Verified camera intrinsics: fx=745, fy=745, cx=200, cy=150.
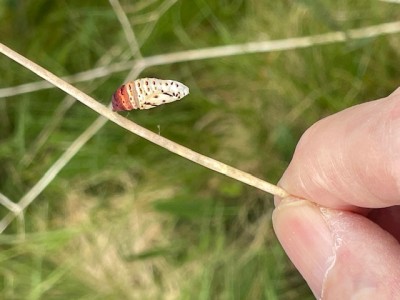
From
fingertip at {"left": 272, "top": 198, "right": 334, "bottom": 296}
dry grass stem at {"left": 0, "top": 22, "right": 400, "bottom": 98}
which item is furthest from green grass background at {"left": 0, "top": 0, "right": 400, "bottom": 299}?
fingertip at {"left": 272, "top": 198, "right": 334, "bottom": 296}

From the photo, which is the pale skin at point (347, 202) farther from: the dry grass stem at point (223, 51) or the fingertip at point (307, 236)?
the dry grass stem at point (223, 51)

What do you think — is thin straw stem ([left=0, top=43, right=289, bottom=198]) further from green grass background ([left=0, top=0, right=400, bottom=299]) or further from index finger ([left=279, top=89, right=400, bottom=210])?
green grass background ([left=0, top=0, right=400, bottom=299])

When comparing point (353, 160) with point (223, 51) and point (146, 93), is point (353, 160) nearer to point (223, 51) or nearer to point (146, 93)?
point (146, 93)

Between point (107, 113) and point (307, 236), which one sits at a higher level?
point (107, 113)

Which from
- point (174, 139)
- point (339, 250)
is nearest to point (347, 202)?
point (339, 250)

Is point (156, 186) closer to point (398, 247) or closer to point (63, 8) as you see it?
point (63, 8)
